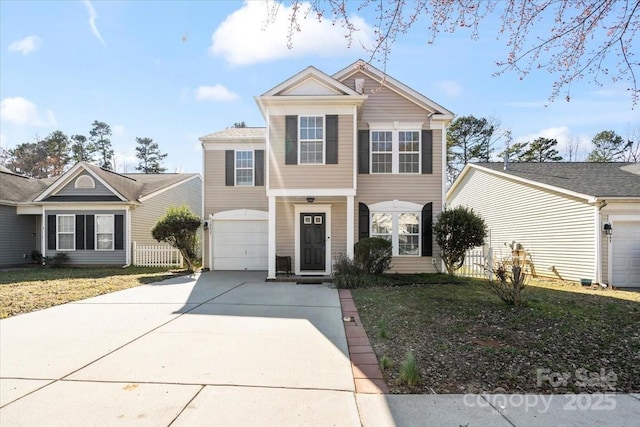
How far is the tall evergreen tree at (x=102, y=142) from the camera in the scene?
38.8 meters

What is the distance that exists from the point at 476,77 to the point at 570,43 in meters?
1.22

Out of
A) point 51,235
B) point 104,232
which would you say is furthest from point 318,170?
point 51,235

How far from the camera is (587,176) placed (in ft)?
44.7

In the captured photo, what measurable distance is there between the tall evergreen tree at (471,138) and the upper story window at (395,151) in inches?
834

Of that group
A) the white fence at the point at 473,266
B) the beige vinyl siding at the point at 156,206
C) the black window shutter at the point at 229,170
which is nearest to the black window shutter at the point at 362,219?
the white fence at the point at 473,266

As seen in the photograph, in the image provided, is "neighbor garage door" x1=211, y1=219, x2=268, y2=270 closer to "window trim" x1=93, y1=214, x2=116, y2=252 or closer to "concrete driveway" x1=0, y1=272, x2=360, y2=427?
"window trim" x1=93, y1=214, x2=116, y2=252

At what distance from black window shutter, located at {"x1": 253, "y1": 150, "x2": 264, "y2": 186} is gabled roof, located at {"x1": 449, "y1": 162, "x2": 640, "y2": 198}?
1064 centimetres

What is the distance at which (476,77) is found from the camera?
471 cm

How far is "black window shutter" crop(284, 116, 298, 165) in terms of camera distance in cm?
1096

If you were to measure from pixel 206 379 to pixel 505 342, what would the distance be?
3943mm

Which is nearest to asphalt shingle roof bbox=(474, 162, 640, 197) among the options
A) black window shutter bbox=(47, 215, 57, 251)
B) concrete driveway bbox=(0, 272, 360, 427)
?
concrete driveway bbox=(0, 272, 360, 427)

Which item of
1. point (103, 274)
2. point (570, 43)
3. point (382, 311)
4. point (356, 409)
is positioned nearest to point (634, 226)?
point (382, 311)

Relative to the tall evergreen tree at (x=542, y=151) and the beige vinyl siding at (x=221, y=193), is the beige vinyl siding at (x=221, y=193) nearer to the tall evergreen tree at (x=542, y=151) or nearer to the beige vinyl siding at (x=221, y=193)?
the beige vinyl siding at (x=221, y=193)

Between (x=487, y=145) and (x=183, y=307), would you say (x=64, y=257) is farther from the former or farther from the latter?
(x=487, y=145)
